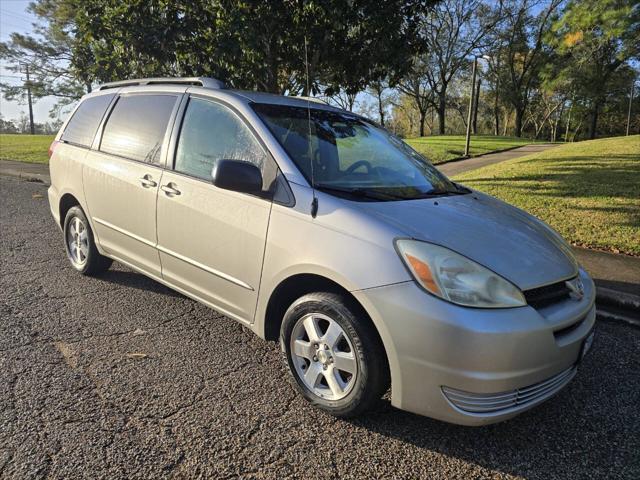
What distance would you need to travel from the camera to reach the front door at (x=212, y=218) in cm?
290

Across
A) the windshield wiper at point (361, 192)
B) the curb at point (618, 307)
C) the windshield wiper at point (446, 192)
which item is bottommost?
the curb at point (618, 307)

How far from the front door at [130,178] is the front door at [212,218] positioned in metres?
0.20

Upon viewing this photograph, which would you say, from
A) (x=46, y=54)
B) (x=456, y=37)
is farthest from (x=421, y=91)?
(x=46, y=54)

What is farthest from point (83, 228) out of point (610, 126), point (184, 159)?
point (610, 126)

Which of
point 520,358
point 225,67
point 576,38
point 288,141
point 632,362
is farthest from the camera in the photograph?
point 576,38

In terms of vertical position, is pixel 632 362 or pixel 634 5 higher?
pixel 634 5

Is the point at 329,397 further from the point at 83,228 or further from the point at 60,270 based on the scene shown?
the point at 60,270

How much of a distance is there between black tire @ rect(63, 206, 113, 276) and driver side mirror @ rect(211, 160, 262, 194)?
7.43 ft

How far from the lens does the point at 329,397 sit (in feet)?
8.39

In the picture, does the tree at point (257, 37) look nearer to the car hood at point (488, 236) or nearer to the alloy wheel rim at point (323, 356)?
the car hood at point (488, 236)

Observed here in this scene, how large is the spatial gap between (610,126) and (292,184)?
6119 cm

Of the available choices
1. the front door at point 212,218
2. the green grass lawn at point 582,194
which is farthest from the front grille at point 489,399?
the green grass lawn at point 582,194

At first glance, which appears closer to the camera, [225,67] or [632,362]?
[632,362]

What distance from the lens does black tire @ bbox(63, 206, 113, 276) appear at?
4441mm
